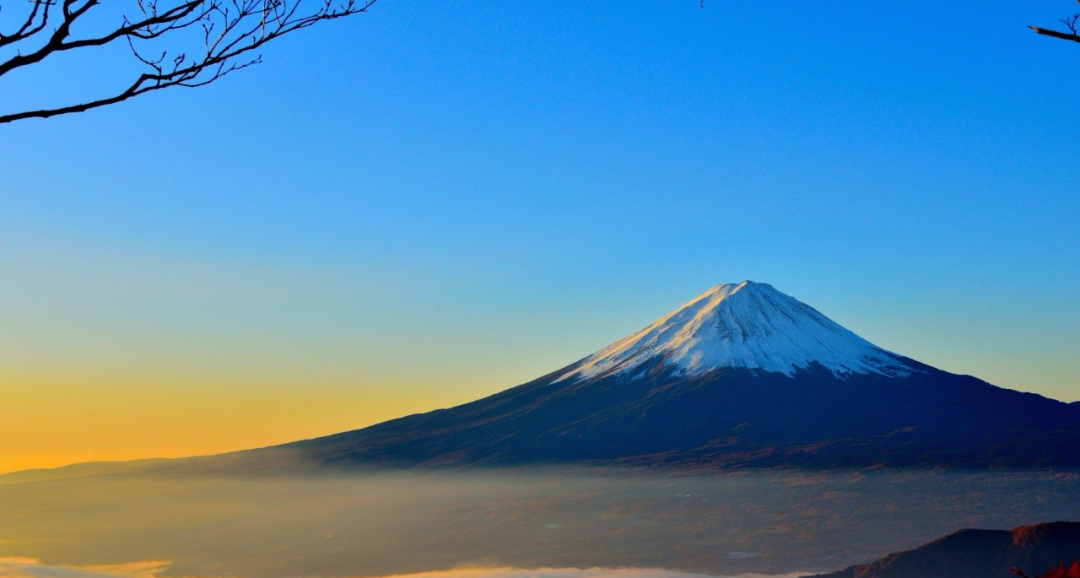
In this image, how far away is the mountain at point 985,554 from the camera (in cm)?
6731

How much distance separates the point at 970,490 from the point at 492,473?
249ft

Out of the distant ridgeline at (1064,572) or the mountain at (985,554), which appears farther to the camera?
the mountain at (985,554)

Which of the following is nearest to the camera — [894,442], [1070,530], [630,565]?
[1070,530]

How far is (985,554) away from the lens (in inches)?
2840

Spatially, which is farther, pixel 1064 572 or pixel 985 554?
pixel 985 554

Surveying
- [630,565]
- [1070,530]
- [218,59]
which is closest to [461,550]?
[630,565]

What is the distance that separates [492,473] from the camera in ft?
612

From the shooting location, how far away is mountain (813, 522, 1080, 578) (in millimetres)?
67312

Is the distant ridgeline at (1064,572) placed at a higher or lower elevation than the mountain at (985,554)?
higher

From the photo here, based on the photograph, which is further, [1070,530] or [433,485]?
[433,485]

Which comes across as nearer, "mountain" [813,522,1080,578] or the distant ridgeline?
the distant ridgeline

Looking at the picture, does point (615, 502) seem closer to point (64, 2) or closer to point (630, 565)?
point (630, 565)

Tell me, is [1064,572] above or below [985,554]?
above

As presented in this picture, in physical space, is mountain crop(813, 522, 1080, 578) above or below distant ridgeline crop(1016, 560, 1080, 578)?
below
